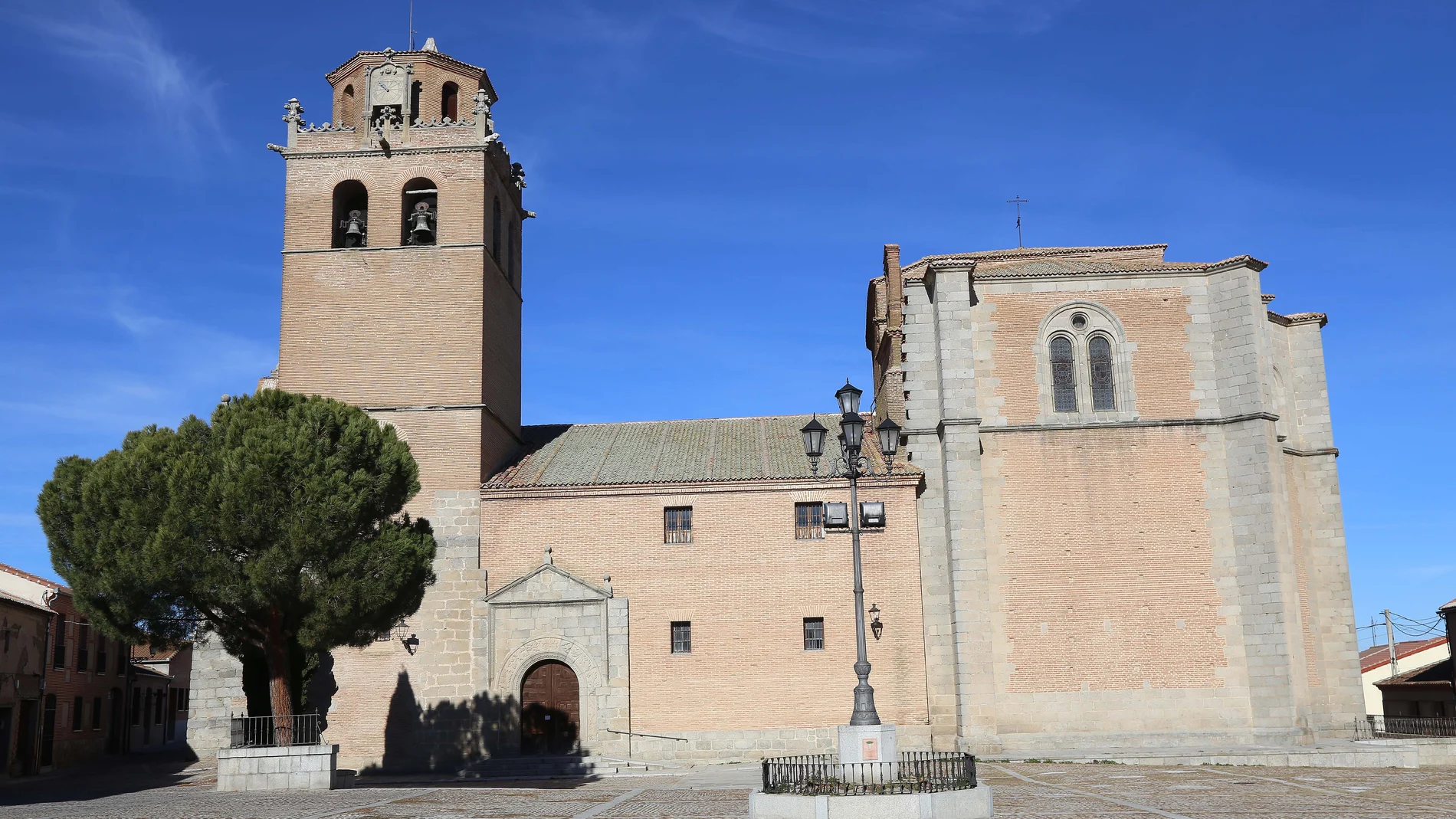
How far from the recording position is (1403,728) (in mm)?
29609

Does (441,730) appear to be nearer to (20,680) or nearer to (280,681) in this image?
(280,681)

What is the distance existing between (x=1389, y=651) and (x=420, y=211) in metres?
37.3

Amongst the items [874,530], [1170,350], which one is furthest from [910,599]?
[1170,350]

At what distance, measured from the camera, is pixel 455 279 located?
29109 mm

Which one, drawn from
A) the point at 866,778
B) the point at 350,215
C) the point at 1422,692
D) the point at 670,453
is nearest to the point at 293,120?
the point at 350,215

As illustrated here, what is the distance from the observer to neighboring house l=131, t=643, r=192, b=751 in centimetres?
4116

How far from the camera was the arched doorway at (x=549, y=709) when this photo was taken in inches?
1043

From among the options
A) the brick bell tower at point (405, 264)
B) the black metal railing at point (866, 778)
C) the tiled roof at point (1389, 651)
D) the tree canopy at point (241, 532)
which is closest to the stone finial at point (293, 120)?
the brick bell tower at point (405, 264)

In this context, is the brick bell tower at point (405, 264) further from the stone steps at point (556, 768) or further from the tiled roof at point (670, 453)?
the stone steps at point (556, 768)

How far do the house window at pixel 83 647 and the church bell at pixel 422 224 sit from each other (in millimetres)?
15429

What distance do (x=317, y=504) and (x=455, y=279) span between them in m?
10.2

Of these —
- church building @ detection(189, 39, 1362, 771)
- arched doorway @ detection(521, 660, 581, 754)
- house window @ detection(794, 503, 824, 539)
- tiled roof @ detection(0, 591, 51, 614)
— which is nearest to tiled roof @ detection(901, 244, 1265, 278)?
church building @ detection(189, 39, 1362, 771)

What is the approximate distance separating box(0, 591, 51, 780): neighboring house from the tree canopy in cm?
929

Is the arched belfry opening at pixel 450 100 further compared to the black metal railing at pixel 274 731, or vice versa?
the arched belfry opening at pixel 450 100
